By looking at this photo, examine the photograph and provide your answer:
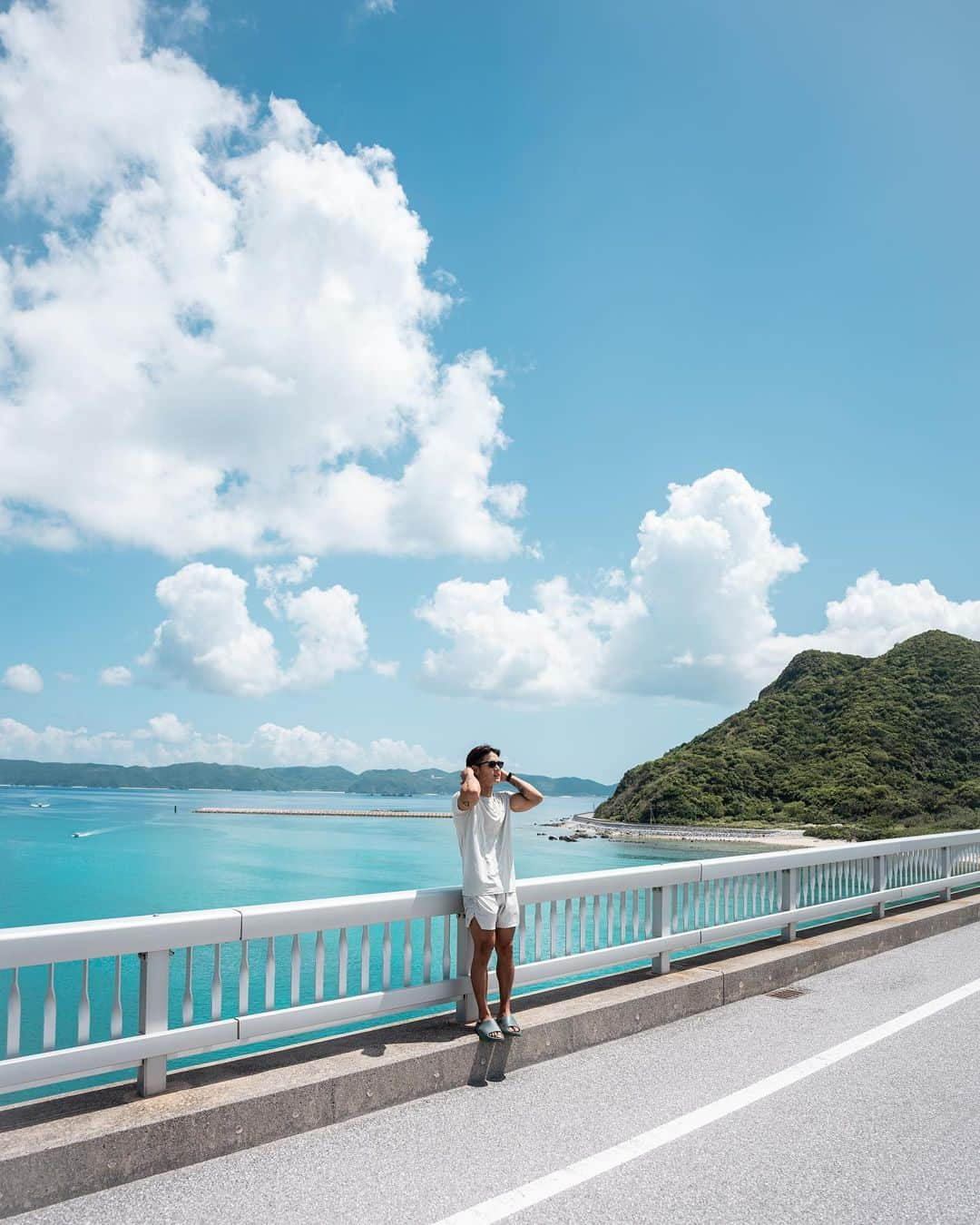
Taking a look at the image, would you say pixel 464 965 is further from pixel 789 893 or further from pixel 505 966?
pixel 789 893

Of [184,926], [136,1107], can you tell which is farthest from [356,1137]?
[184,926]

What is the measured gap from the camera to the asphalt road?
142 inches

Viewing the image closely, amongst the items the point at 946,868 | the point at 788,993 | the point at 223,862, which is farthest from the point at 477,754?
the point at 223,862

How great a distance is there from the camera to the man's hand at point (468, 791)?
5.28m

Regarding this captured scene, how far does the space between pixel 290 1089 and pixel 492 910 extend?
4.65ft

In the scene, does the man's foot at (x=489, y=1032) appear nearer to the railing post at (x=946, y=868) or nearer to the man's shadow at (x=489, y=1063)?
the man's shadow at (x=489, y=1063)

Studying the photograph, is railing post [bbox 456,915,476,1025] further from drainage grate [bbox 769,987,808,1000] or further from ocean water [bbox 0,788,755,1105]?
ocean water [bbox 0,788,755,1105]

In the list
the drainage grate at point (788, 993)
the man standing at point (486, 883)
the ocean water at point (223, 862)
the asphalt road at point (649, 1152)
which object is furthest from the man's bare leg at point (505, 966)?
the ocean water at point (223, 862)

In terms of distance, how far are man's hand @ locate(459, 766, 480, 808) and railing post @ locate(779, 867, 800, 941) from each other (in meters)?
4.23

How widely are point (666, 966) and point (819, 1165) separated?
2886mm

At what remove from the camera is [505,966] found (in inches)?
210

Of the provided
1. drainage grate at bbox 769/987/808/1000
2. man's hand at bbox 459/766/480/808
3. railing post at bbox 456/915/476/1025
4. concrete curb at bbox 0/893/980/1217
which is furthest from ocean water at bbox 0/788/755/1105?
man's hand at bbox 459/766/480/808

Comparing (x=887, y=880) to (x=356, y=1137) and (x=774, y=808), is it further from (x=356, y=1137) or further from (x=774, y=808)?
(x=774, y=808)

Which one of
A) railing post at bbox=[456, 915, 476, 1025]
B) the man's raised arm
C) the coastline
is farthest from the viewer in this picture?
the coastline
